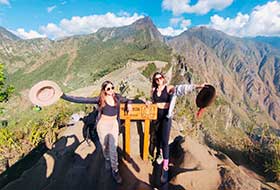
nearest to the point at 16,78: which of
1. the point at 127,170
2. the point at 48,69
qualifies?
the point at 48,69

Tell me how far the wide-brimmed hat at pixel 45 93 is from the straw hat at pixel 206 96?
306cm

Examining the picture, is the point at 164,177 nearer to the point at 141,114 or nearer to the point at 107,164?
the point at 107,164

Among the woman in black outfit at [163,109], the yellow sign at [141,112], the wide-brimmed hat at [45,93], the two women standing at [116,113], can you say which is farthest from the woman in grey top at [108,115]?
the woman in black outfit at [163,109]

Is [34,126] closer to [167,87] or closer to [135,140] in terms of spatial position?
[135,140]

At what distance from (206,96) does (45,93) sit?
3466mm

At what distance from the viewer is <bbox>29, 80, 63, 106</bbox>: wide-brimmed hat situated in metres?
7.12

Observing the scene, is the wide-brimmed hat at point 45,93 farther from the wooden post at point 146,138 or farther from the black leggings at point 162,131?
the black leggings at point 162,131

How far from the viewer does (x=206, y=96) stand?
7.77 m

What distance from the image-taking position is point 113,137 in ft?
23.7

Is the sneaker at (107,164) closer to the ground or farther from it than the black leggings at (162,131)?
closer to the ground

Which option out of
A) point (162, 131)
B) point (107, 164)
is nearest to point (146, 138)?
point (162, 131)

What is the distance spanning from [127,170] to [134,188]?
2.27ft

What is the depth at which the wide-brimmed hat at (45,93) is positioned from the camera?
712 cm

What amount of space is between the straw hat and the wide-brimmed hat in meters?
3.06
